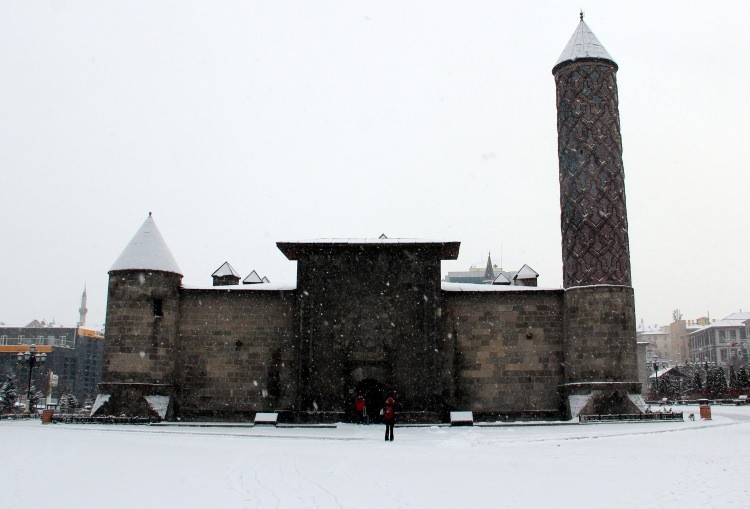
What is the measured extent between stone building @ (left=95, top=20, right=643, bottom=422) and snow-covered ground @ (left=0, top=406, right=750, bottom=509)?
5297 millimetres

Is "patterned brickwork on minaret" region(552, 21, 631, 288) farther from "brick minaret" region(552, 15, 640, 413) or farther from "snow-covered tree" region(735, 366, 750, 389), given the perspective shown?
"snow-covered tree" region(735, 366, 750, 389)

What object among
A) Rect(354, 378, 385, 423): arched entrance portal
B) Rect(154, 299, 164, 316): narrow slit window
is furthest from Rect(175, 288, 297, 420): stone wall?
Rect(354, 378, 385, 423): arched entrance portal

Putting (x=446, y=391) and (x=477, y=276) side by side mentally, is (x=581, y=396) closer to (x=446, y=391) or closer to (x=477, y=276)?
(x=446, y=391)

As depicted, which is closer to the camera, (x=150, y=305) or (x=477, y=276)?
(x=150, y=305)

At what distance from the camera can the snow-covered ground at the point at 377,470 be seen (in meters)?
8.32

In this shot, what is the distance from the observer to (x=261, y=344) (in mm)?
24922

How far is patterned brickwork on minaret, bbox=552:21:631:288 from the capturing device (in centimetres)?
2427

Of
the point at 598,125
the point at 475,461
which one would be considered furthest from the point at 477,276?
the point at 475,461

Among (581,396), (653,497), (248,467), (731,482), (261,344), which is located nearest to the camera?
(653,497)

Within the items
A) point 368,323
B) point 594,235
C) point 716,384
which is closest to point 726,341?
point 716,384

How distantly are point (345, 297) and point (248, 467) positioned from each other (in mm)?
13259

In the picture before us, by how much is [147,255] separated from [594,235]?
16274mm

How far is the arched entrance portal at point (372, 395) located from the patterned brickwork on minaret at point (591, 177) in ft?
25.6

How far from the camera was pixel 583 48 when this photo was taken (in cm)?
2586
